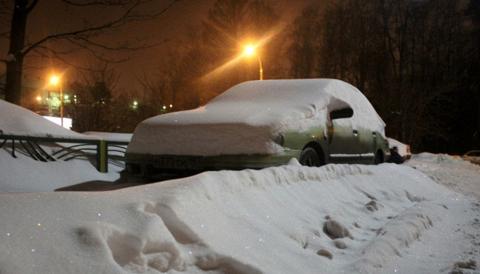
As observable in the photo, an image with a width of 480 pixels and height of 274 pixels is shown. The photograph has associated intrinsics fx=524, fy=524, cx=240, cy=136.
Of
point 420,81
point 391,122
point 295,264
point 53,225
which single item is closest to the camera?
point 53,225

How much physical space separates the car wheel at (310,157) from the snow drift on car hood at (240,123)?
1.00 ft

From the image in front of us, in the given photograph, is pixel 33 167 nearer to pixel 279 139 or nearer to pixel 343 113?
pixel 279 139

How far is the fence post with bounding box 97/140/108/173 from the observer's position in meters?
9.34

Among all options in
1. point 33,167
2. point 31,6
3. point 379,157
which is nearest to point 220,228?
point 33,167

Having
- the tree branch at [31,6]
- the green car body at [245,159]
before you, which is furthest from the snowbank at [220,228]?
the tree branch at [31,6]

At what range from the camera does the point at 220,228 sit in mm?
3285

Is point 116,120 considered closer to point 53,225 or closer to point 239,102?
point 239,102

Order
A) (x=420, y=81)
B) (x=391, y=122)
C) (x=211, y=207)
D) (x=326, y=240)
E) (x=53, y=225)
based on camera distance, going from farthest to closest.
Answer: (x=420, y=81), (x=391, y=122), (x=326, y=240), (x=211, y=207), (x=53, y=225)

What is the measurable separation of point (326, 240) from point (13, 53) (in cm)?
1145

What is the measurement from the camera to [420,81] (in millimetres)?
40375

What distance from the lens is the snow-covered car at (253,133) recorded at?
5.55 metres

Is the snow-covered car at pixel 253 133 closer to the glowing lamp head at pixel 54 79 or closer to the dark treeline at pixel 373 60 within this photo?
the glowing lamp head at pixel 54 79

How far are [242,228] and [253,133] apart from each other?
2168 millimetres

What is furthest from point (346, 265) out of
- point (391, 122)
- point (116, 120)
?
point (391, 122)
